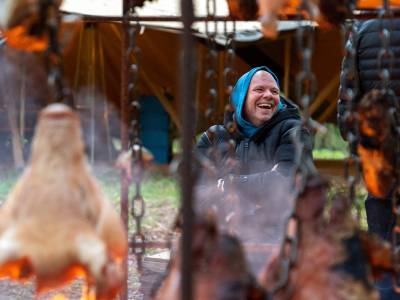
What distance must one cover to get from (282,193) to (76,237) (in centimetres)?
212

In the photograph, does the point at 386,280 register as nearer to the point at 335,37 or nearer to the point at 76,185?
the point at 76,185

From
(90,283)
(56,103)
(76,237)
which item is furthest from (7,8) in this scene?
(90,283)

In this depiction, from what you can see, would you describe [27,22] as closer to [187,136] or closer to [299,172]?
[187,136]

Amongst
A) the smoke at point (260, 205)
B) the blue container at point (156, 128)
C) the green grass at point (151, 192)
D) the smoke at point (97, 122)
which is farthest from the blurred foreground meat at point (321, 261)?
the blue container at point (156, 128)

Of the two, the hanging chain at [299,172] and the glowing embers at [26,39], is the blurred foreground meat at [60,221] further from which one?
the hanging chain at [299,172]

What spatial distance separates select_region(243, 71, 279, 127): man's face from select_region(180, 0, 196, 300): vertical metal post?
2.44m

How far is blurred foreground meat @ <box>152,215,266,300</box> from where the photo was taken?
1.69 metres

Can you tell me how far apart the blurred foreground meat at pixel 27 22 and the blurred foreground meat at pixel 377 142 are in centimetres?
103

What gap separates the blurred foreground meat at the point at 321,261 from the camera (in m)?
1.82

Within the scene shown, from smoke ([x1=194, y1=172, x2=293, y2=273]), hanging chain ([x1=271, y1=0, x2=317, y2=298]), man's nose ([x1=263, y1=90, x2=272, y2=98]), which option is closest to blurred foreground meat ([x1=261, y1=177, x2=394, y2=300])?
hanging chain ([x1=271, y1=0, x2=317, y2=298])

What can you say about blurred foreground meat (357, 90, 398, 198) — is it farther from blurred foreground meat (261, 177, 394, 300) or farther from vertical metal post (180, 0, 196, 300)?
vertical metal post (180, 0, 196, 300)

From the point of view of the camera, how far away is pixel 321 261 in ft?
6.10

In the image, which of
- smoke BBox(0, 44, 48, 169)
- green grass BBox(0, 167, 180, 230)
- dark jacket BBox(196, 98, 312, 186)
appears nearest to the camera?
dark jacket BBox(196, 98, 312, 186)

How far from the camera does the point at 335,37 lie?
8602 mm
